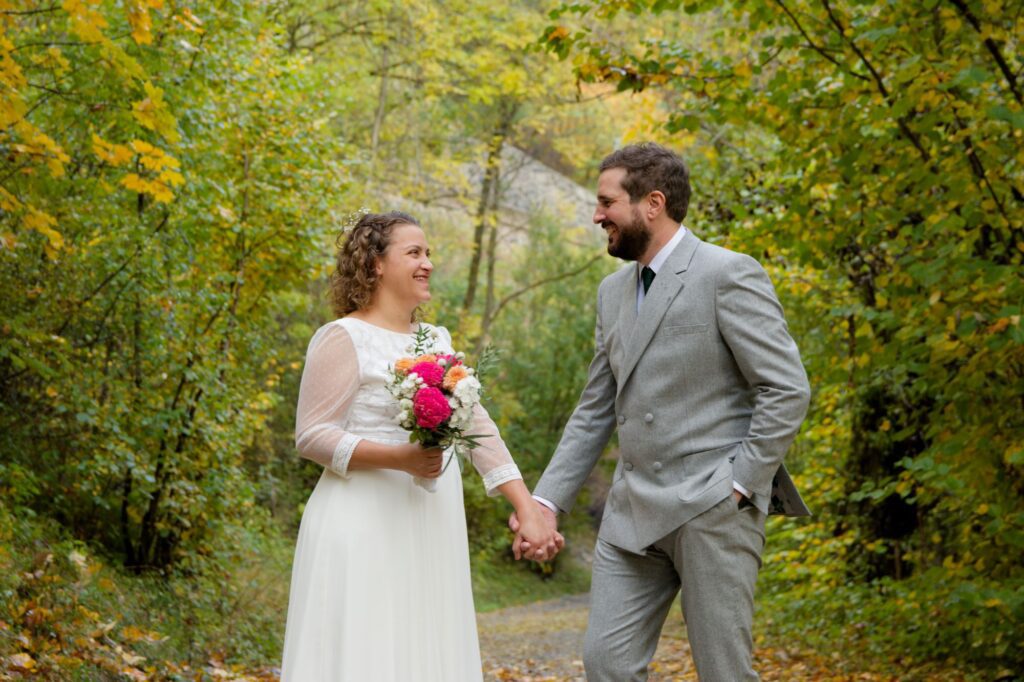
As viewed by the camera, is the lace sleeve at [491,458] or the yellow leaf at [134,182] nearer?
the lace sleeve at [491,458]

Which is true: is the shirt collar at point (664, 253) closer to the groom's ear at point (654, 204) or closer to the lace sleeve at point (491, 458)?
the groom's ear at point (654, 204)

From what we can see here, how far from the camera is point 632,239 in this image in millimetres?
4121

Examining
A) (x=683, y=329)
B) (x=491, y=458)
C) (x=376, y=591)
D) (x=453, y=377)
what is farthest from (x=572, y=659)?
(x=453, y=377)

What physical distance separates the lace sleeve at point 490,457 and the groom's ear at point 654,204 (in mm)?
858

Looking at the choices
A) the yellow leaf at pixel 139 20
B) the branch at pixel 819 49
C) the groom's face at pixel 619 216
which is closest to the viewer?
the groom's face at pixel 619 216

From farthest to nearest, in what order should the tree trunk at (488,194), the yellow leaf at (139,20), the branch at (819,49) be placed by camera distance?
1. the tree trunk at (488,194)
2. the branch at (819,49)
3. the yellow leaf at (139,20)

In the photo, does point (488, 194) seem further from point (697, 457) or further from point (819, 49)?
point (697, 457)

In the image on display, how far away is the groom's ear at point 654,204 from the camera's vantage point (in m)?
4.09

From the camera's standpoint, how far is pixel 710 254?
3.98 metres

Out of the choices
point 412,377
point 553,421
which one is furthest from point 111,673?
point 553,421

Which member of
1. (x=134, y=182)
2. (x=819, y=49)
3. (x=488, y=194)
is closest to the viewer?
(x=134, y=182)

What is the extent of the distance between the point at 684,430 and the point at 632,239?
28.6 inches

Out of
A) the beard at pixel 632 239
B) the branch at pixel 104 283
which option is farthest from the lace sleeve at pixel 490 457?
the branch at pixel 104 283

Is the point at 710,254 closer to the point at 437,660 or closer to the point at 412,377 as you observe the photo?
the point at 412,377
